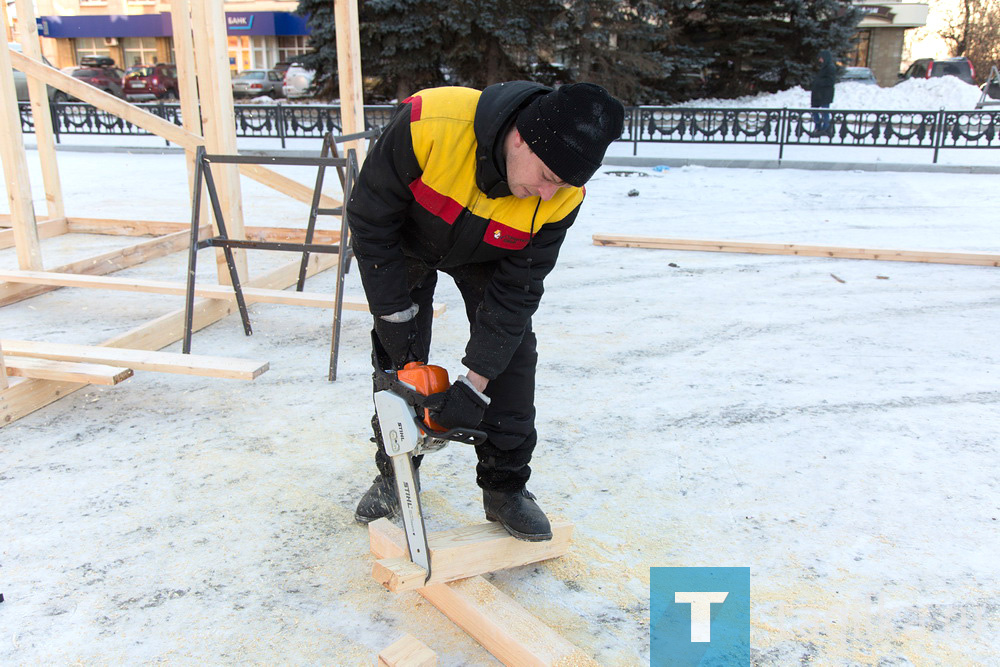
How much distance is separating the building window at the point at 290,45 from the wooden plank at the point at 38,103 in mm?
→ 33347

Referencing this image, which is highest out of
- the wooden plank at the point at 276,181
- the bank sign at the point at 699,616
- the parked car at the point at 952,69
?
the parked car at the point at 952,69

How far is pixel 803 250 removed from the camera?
6805 millimetres

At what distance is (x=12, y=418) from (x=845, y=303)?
5225 millimetres

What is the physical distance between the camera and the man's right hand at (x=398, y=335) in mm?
2424

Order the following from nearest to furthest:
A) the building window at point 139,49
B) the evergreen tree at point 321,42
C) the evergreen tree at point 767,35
→ 1. the evergreen tree at point 321,42
2. the evergreen tree at point 767,35
3. the building window at point 139,49

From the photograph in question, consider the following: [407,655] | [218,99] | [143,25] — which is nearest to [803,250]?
[218,99]

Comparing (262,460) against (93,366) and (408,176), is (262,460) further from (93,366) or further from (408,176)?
(408,176)

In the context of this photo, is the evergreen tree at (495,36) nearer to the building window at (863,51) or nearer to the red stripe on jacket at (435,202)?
the red stripe on jacket at (435,202)

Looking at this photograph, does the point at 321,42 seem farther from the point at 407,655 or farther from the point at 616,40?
the point at 407,655

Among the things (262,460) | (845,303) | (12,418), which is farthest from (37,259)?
(845,303)

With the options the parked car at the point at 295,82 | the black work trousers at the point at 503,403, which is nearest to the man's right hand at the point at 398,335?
the black work trousers at the point at 503,403

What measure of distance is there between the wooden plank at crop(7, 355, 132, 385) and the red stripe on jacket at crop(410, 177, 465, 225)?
2081 millimetres

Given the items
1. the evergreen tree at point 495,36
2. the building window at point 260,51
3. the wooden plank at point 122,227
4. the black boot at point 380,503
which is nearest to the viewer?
the black boot at point 380,503

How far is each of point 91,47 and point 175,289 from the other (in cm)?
4367
